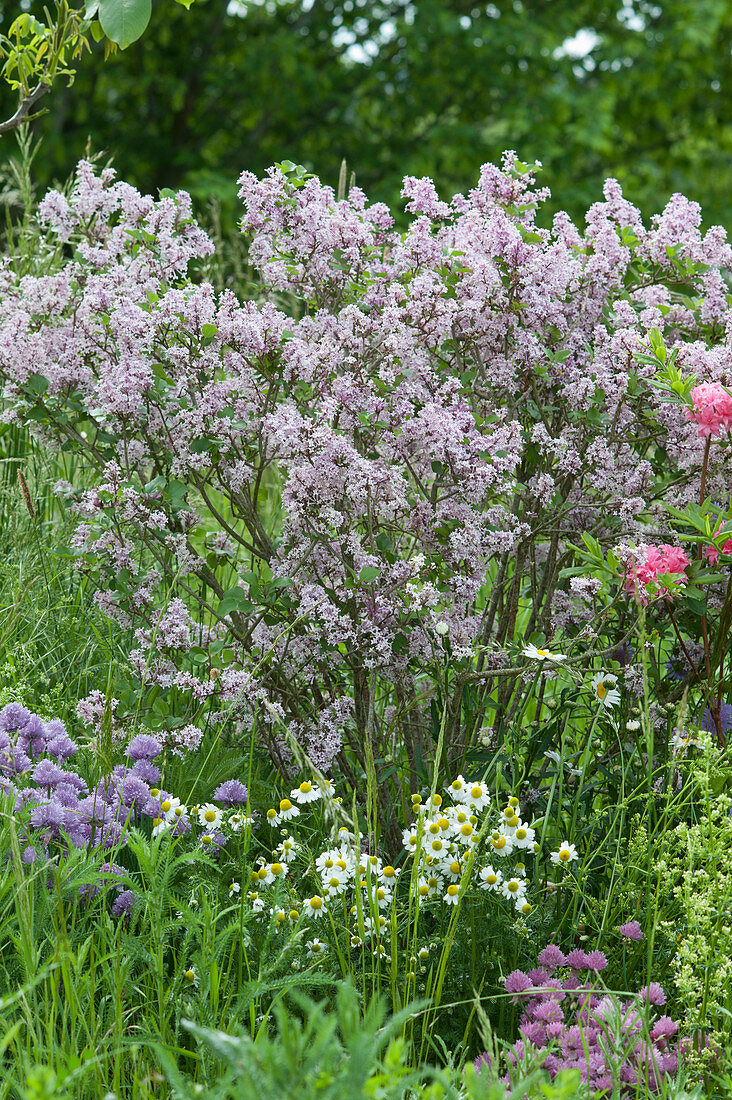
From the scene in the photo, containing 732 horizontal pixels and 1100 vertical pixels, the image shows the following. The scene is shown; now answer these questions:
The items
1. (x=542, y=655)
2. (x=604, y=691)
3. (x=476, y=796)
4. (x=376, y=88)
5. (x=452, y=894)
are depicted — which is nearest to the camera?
(x=452, y=894)

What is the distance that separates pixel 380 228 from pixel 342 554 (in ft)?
3.05

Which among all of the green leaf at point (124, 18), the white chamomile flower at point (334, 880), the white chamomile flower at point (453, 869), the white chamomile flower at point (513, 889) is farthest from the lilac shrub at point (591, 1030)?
the green leaf at point (124, 18)

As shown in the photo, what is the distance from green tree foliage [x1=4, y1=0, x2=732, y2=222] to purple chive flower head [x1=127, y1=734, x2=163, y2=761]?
334 inches

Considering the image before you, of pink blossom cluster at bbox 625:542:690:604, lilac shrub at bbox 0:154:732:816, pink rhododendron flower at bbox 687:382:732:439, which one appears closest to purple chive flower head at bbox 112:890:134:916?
lilac shrub at bbox 0:154:732:816

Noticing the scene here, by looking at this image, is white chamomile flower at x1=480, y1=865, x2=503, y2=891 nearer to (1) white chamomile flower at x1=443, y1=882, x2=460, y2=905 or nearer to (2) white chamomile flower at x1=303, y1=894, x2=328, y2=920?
(1) white chamomile flower at x1=443, y1=882, x2=460, y2=905

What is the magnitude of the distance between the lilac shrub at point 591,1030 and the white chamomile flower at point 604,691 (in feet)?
2.06

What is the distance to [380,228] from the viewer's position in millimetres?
2887

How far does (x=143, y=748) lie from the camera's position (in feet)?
8.52

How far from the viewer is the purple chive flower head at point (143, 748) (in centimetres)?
259

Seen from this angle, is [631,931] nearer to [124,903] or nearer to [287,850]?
[287,850]

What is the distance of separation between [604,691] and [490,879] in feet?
2.02

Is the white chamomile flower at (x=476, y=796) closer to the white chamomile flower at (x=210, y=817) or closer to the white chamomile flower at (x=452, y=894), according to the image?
the white chamomile flower at (x=452, y=894)

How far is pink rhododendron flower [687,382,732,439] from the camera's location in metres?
2.46

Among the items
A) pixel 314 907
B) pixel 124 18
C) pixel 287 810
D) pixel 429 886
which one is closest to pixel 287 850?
pixel 287 810
